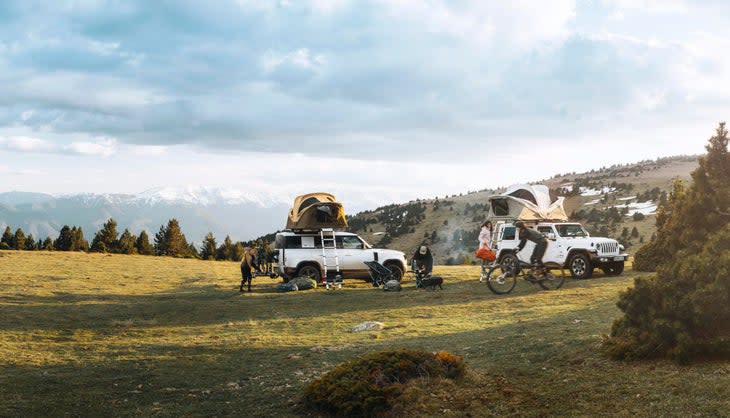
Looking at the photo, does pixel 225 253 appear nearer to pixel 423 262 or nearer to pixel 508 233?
pixel 423 262

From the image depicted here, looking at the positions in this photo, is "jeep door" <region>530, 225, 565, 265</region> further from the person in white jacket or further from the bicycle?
the bicycle

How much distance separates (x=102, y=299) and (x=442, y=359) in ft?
45.7

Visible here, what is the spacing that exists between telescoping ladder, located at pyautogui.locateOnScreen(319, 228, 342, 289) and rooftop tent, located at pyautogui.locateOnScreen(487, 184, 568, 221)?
6013mm

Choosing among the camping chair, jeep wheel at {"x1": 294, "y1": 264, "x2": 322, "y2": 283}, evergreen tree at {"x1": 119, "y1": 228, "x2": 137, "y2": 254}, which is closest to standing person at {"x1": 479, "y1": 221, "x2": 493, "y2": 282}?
the camping chair

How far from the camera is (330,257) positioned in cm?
2336

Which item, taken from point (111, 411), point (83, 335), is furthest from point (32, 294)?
point (111, 411)

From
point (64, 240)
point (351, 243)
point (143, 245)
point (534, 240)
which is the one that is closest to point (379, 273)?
point (351, 243)

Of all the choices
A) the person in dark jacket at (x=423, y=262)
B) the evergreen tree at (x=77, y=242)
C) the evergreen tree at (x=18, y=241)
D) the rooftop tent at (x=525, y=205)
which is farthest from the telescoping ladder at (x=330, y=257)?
the evergreen tree at (x=18, y=241)

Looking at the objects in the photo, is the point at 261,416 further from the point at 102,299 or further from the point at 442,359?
the point at 102,299

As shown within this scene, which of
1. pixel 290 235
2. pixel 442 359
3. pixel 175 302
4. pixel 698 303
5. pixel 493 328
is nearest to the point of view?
pixel 698 303

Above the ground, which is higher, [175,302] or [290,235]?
[290,235]

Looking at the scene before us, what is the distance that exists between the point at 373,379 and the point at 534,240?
1003 cm

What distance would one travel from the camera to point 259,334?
13.1 meters

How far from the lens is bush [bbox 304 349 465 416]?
24.7ft
